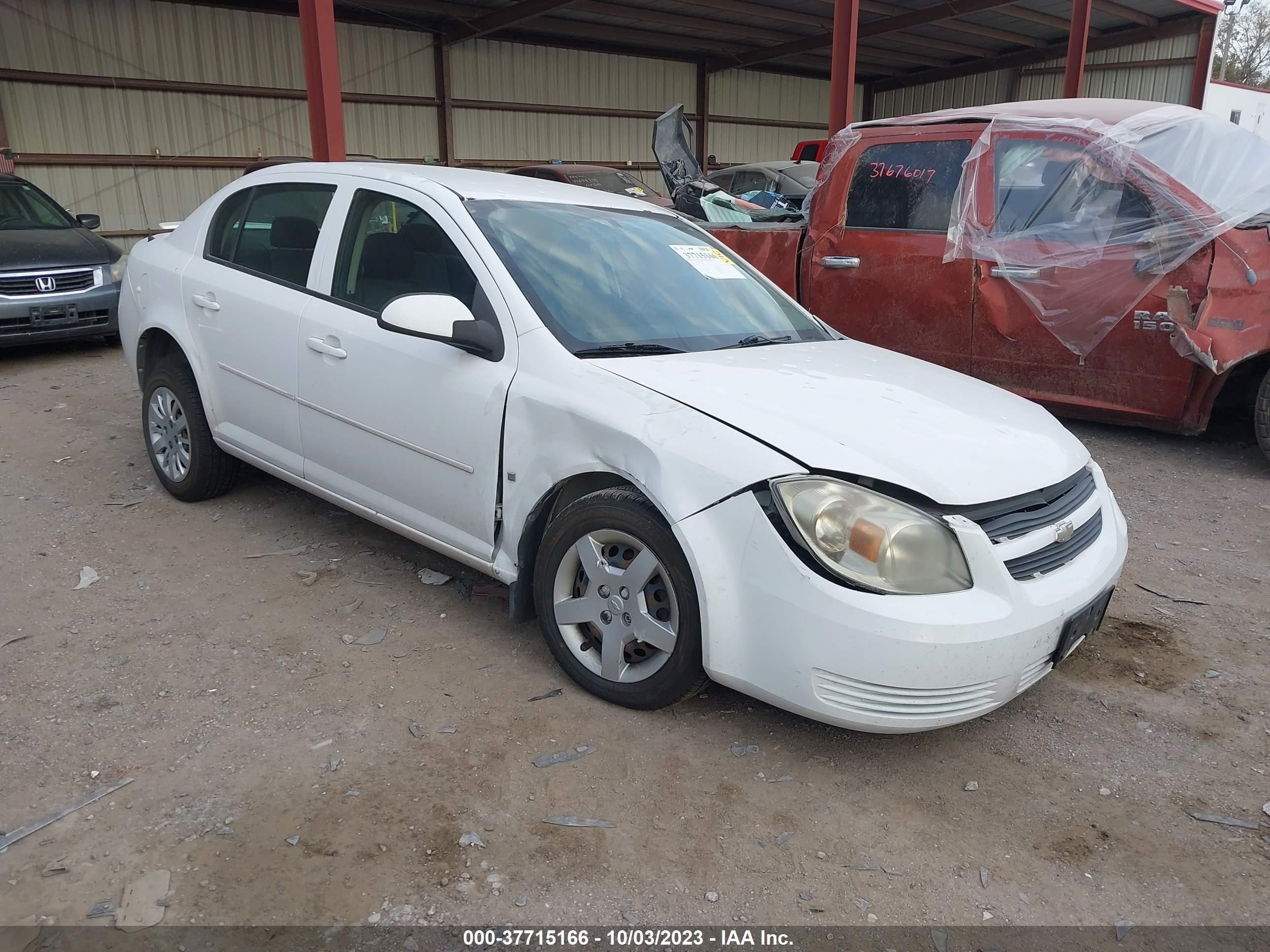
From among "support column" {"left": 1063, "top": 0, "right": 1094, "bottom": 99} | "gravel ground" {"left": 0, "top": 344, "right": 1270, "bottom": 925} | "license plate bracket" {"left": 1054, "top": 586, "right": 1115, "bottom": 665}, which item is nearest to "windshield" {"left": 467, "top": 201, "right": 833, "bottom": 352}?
"gravel ground" {"left": 0, "top": 344, "right": 1270, "bottom": 925}

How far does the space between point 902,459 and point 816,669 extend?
61 cm

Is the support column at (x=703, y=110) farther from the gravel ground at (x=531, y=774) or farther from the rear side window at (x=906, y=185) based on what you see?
the gravel ground at (x=531, y=774)

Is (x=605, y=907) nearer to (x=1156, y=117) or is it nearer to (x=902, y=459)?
(x=902, y=459)

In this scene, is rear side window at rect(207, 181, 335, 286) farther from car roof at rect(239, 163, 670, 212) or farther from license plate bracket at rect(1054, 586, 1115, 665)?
license plate bracket at rect(1054, 586, 1115, 665)

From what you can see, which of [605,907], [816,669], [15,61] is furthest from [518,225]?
[15,61]

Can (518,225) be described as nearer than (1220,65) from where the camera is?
Yes

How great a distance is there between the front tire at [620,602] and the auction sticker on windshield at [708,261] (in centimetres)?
133

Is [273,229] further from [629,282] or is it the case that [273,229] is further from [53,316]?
[53,316]

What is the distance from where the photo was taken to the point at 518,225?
3.54 metres

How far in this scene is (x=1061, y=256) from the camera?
5.53 meters

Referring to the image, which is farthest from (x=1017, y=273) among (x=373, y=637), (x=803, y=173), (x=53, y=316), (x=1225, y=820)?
(x=803, y=173)

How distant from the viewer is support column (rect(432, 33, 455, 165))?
16969 mm

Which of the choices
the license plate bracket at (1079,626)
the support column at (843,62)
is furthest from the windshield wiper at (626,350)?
the support column at (843,62)

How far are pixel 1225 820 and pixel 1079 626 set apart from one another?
59 centimetres
